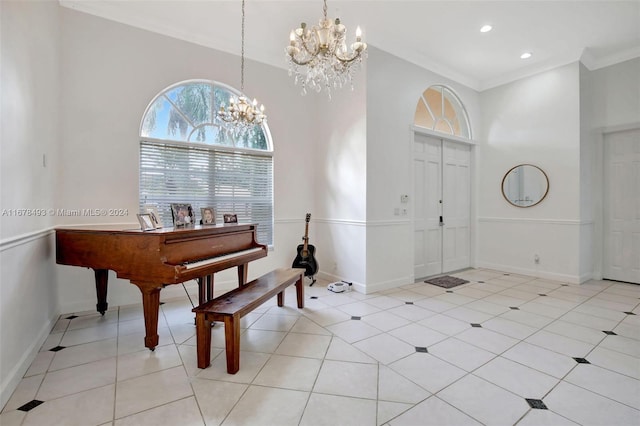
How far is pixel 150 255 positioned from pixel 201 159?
207 cm

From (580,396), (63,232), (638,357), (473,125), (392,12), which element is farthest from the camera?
(473,125)

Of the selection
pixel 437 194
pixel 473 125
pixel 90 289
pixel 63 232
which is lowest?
pixel 90 289

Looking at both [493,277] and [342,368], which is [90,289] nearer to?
[342,368]

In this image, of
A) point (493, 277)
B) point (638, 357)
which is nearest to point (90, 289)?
point (638, 357)

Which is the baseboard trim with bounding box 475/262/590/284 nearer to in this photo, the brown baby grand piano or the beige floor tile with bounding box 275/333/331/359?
the beige floor tile with bounding box 275/333/331/359

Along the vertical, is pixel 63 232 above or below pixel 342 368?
above

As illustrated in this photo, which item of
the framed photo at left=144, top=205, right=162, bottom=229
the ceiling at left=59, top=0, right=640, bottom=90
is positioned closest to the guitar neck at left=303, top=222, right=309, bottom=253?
the framed photo at left=144, top=205, right=162, bottom=229

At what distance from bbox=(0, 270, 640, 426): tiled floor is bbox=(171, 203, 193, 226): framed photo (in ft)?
3.31

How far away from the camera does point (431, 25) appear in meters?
3.71

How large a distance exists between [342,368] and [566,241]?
432 centimetres

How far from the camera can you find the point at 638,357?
7.45ft

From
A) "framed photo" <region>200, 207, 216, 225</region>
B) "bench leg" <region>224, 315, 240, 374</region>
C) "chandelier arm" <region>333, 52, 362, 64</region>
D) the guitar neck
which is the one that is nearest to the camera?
"bench leg" <region>224, 315, 240, 374</region>

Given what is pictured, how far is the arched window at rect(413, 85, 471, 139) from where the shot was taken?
475 centimetres

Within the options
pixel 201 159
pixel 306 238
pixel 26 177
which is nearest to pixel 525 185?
pixel 306 238
